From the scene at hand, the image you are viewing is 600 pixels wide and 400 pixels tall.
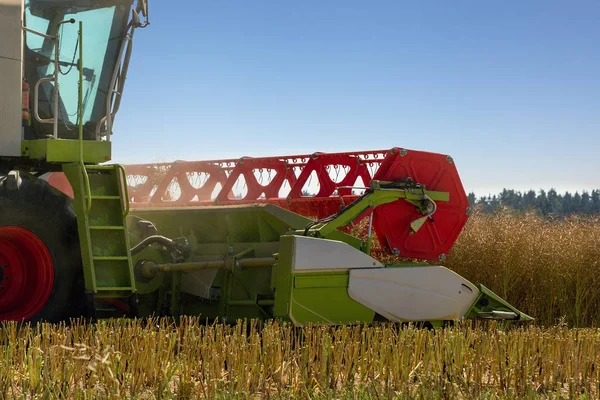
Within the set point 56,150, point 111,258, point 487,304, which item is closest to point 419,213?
point 487,304

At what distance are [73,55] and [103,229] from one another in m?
1.26

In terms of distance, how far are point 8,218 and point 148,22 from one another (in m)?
1.71

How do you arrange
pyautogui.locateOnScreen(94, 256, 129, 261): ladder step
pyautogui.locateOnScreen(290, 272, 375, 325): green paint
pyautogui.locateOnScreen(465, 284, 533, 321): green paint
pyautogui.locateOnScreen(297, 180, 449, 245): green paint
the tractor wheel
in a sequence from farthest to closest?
pyautogui.locateOnScreen(465, 284, 533, 321): green paint < pyautogui.locateOnScreen(297, 180, 449, 245): green paint < pyautogui.locateOnScreen(290, 272, 375, 325): green paint < pyautogui.locateOnScreen(94, 256, 129, 261): ladder step < the tractor wheel

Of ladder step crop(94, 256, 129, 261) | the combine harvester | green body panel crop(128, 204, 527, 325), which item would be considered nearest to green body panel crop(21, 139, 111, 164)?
the combine harvester

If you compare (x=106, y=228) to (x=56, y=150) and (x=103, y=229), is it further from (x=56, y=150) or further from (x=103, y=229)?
(x=56, y=150)

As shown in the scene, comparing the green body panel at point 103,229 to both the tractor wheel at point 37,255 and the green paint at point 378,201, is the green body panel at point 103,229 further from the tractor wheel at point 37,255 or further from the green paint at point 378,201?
the green paint at point 378,201

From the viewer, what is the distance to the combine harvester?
4879 millimetres

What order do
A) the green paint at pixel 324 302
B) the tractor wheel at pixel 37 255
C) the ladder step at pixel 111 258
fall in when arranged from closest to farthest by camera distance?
1. the tractor wheel at pixel 37 255
2. the ladder step at pixel 111 258
3. the green paint at pixel 324 302

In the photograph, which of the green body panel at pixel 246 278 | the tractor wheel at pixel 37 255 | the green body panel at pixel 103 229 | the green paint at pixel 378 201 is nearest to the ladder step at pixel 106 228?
the green body panel at pixel 103 229

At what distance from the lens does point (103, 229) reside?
16.4 feet

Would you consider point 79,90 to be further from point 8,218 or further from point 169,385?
point 169,385

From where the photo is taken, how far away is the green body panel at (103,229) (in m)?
4.89

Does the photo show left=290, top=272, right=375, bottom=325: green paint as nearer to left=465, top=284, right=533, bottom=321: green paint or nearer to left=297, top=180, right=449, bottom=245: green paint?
left=297, top=180, right=449, bottom=245: green paint

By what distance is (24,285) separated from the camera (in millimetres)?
4863
